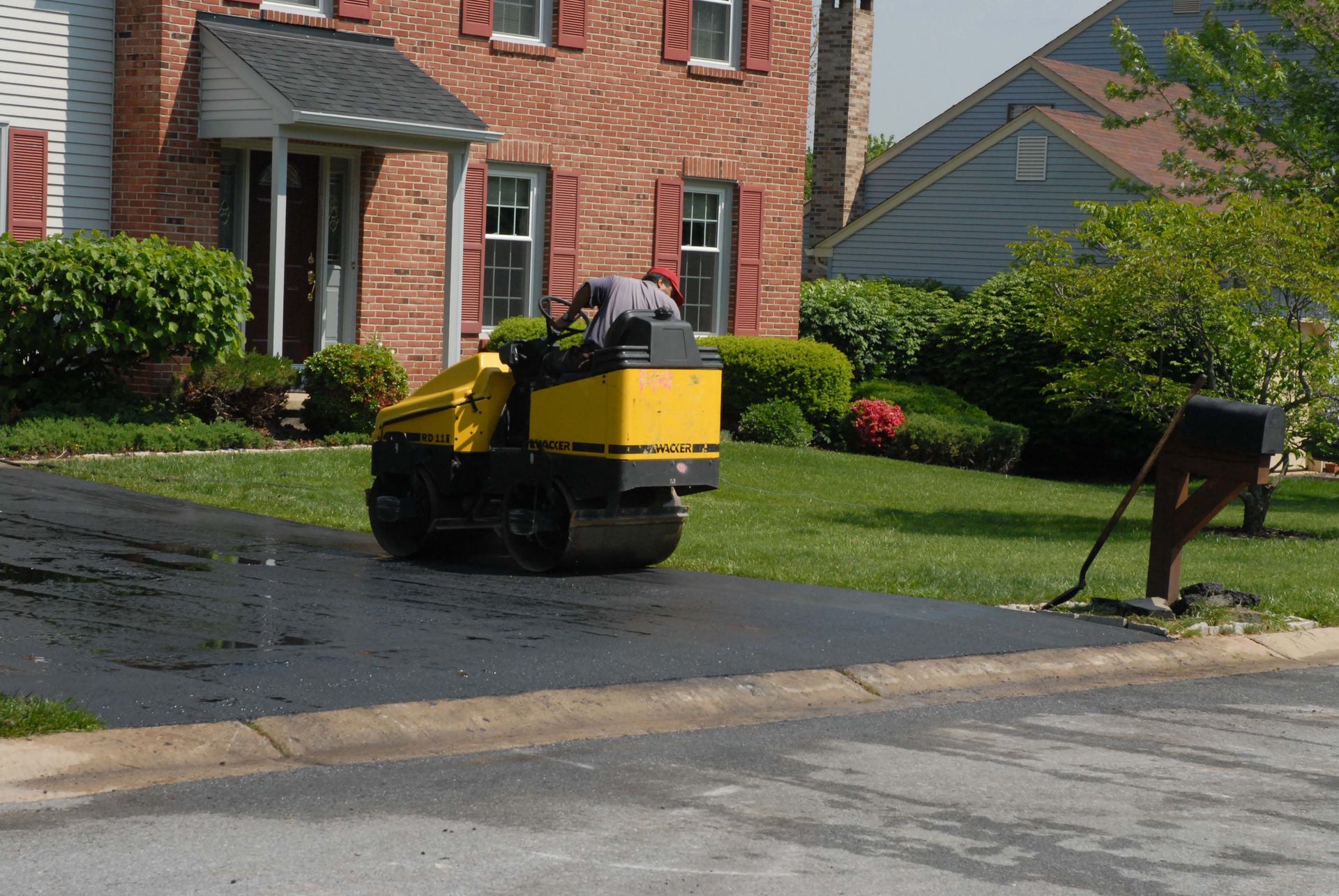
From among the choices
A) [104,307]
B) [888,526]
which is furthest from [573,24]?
[888,526]

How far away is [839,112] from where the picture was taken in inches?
1367

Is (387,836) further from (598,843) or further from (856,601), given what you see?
(856,601)

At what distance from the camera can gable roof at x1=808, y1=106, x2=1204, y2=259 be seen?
31.2 meters

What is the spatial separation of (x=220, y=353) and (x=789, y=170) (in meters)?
10.0

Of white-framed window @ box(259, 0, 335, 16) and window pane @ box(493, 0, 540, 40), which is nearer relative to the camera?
white-framed window @ box(259, 0, 335, 16)

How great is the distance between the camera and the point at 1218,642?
9.78 m

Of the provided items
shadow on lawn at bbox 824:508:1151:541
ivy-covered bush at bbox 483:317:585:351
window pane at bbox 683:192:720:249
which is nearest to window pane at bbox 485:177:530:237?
ivy-covered bush at bbox 483:317:585:351

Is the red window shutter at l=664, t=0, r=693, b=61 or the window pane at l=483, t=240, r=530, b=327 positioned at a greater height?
the red window shutter at l=664, t=0, r=693, b=61

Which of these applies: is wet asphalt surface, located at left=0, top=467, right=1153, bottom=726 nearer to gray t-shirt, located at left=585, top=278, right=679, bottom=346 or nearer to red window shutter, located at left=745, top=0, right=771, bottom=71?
gray t-shirt, located at left=585, top=278, right=679, bottom=346

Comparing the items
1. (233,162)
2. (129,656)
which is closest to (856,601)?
(129,656)

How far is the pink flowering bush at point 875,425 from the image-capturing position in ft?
76.6

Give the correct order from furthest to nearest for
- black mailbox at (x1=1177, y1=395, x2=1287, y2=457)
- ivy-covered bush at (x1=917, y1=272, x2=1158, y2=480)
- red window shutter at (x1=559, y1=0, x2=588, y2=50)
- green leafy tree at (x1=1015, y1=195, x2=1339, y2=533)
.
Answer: ivy-covered bush at (x1=917, y1=272, x2=1158, y2=480) < red window shutter at (x1=559, y1=0, x2=588, y2=50) < green leafy tree at (x1=1015, y1=195, x2=1339, y2=533) < black mailbox at (x1=1177, y1=395, x2=1287, y2=457)

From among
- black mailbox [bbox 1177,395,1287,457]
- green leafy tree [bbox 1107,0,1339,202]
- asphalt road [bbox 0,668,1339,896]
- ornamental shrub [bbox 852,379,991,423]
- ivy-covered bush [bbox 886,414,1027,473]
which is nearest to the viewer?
asphalt road [bbox 0,668,1339,896]

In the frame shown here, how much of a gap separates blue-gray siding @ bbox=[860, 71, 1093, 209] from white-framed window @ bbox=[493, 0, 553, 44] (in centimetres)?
1589
